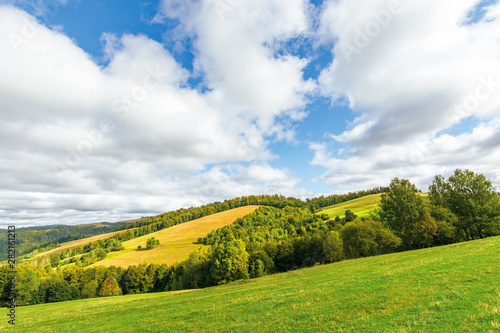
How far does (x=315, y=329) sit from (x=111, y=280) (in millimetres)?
112699

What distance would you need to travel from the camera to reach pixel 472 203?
56469 millimetres

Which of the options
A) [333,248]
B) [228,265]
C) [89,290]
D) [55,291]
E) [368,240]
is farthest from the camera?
[89,290]

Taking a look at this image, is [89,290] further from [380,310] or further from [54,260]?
[380,310]

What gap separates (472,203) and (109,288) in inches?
5041

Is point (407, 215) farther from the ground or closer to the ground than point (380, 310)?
closer to the ground

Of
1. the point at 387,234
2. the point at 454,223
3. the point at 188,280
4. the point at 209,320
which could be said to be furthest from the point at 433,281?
the point at 188,280

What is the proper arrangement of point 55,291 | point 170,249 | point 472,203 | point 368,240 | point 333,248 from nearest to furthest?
point 472,203, point 368,240, point 333,248, point 55,291, point 170,249

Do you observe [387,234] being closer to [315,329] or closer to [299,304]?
[299,304]

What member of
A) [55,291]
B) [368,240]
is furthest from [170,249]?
[368,240]

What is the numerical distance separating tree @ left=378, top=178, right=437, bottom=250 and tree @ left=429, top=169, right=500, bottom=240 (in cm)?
956

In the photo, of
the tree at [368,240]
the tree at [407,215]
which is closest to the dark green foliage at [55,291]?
the tree at [368,240]

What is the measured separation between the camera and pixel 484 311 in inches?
341

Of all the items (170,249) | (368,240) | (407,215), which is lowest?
(170,249)

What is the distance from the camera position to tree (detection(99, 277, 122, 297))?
3508 inches
